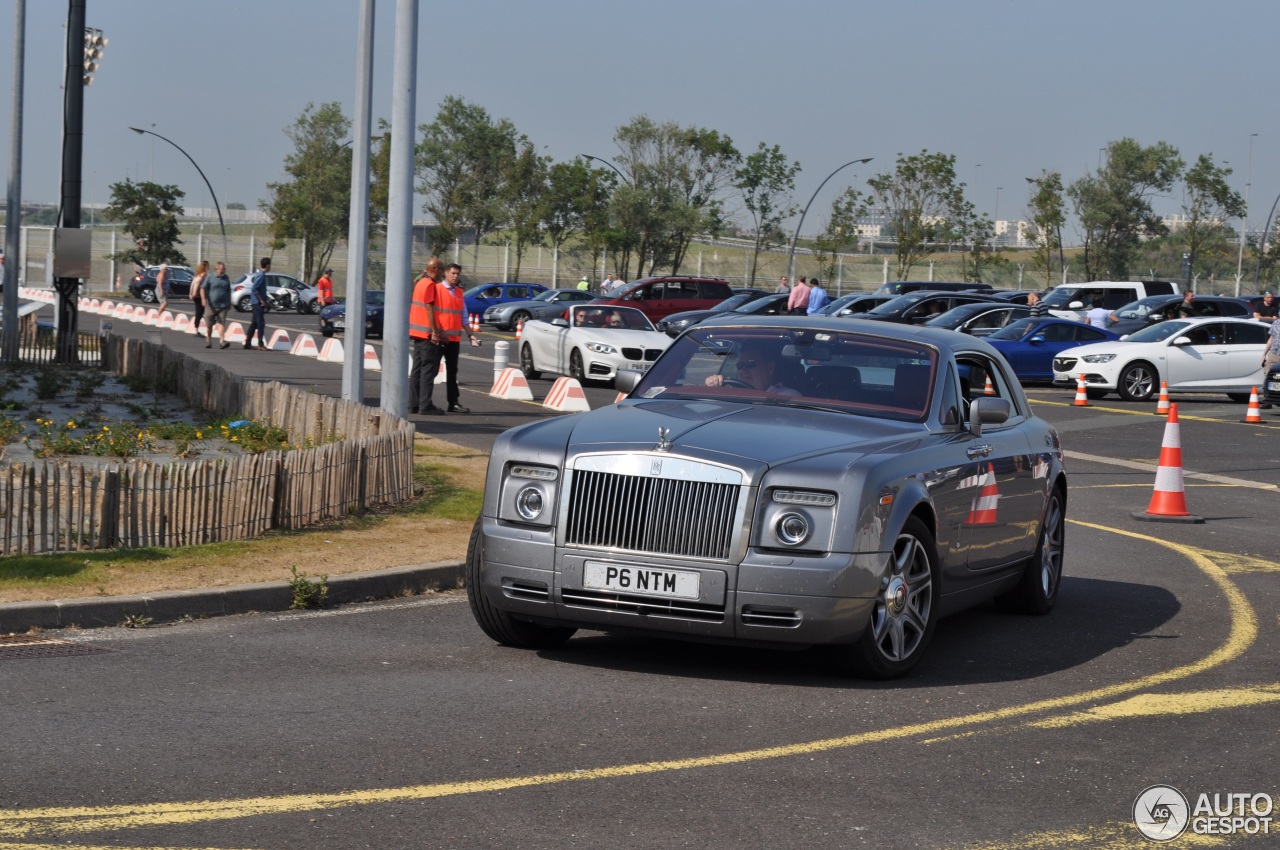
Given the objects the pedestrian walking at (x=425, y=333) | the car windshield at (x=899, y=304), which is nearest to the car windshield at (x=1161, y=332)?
the car windshield at (x=899, y=304)

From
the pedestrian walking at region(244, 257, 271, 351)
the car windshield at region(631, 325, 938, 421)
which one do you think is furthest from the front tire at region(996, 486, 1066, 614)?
the pedestrian walking at region(244, 257, 271, 351)

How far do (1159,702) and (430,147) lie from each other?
8047 centimetres

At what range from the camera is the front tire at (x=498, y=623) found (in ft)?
24.4

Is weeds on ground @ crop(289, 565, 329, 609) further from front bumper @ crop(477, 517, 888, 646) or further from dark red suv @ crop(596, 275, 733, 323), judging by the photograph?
dark red suv @ crop(596, 275, 733, 323)

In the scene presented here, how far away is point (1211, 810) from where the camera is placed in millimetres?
5324

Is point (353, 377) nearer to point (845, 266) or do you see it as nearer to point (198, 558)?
point (198, 558)

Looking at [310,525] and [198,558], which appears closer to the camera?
[198,558]

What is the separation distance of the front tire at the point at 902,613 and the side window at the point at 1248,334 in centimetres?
2499

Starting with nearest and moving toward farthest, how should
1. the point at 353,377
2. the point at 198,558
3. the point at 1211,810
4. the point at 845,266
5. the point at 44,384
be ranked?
the point at 1211,810, the point at 198,558, the point at 353,377, the point at 44,384, the point at 845,266

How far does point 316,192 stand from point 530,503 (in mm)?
78078

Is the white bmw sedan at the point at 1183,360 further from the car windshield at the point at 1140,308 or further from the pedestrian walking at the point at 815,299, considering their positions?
the pedestrian walking at the point at 815,299

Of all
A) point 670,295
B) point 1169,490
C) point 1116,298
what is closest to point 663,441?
point 1169,490

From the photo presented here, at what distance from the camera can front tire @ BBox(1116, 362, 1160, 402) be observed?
30016 mm

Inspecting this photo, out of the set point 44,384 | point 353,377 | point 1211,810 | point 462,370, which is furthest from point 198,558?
point 462,370
